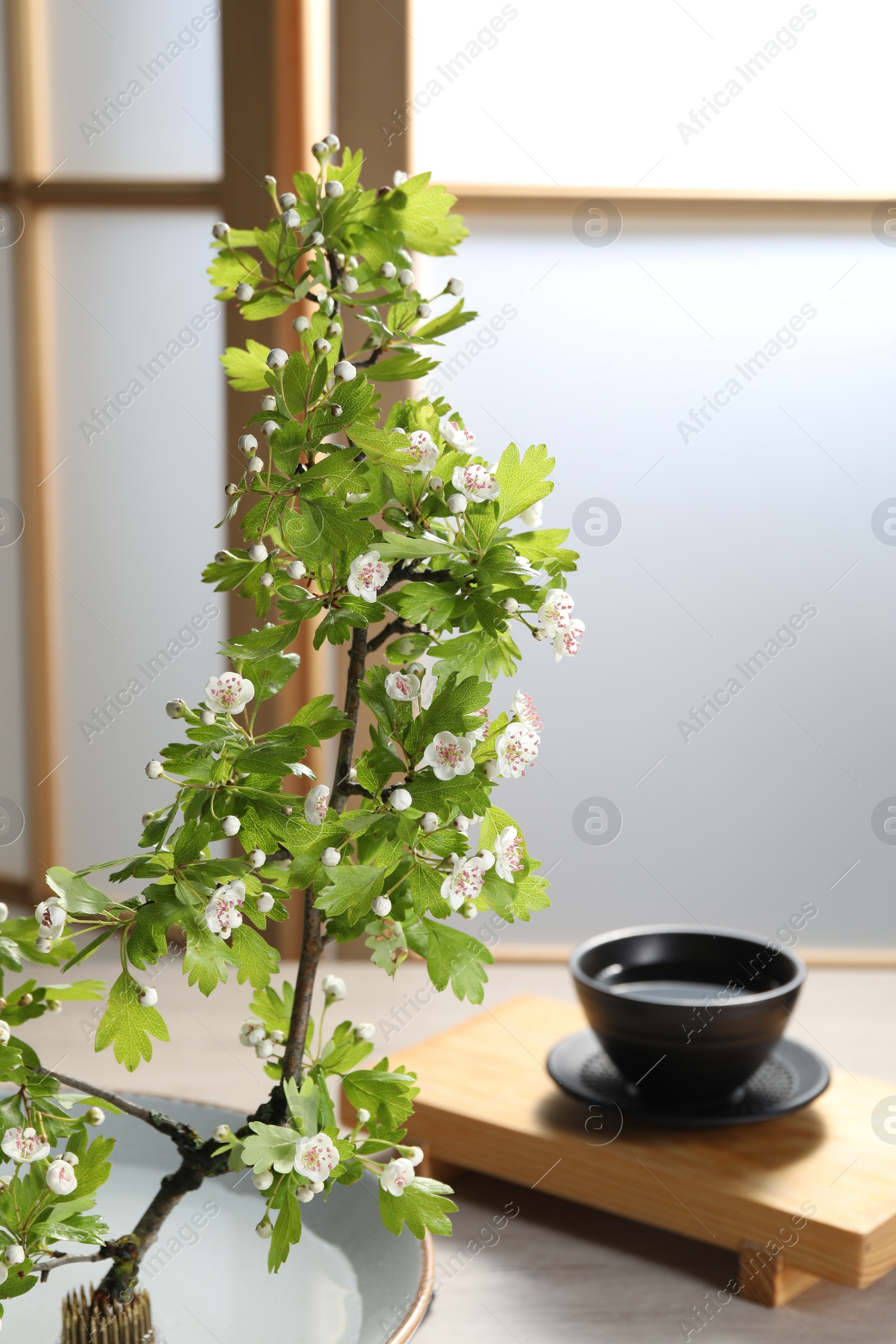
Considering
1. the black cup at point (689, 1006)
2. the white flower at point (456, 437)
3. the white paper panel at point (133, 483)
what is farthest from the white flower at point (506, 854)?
the white paper panel at point (133, 483)

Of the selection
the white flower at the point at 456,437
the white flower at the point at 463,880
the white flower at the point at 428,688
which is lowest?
the white flower at the point at 463,880

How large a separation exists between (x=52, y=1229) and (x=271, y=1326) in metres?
0.24

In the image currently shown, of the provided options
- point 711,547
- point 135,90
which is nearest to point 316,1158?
point 711,547

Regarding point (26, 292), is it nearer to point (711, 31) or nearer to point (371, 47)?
point (371, 47)

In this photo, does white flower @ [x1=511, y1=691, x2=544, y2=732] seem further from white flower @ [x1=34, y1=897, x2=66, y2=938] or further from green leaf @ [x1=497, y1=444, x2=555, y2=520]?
white flower @ [x1=34, y1=897, x2=66, y2=938]

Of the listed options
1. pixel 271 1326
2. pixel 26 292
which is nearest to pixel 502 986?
pixel 271 1326

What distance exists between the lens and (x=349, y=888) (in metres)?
0.65

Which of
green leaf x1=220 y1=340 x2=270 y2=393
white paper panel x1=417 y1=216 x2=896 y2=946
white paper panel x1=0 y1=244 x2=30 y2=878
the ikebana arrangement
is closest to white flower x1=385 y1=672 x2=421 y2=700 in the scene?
the ikebana arrangement

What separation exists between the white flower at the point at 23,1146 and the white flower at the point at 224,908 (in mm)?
165

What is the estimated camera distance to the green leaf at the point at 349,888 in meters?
0.65

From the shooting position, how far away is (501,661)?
0.69 metres

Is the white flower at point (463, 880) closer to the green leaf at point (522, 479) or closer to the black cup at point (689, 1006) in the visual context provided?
the green leaf at point (522, 479)

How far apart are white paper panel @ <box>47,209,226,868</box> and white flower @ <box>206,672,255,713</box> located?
1220 mm

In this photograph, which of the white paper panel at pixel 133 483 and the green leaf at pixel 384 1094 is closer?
the green leaf at pixel 384 1094
